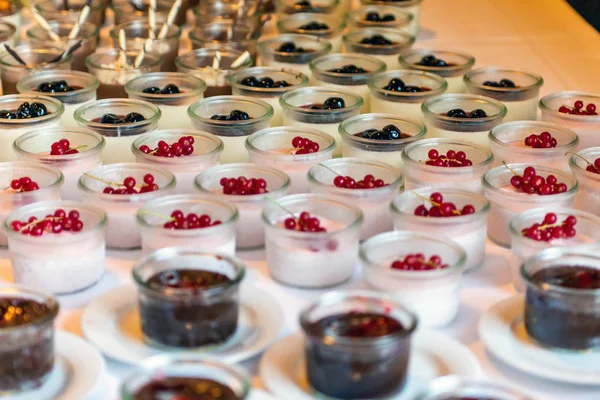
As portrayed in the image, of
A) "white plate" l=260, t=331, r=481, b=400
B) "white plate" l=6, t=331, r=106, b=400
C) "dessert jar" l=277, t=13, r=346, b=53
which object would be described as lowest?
"white plate" l=6, t=331, r=106, b=400

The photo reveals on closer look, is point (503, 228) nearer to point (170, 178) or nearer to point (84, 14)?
point (170, 178)

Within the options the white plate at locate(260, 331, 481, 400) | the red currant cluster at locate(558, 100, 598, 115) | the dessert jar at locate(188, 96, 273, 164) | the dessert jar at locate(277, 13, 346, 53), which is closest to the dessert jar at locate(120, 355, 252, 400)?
the white plate at locate(260, 331, 481, 400)

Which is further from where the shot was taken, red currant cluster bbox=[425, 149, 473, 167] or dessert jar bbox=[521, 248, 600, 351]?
red currant cluster bbox=[425, 149, 473, 167]

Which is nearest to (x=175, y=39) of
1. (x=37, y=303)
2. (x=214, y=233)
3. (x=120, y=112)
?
(x=120, y=112)

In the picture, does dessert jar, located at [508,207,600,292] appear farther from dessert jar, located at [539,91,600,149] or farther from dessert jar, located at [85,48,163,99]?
dessert jar, located at [85,48,163,99]

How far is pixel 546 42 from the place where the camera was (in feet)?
12.4

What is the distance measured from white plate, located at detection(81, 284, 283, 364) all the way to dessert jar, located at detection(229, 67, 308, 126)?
1046mm

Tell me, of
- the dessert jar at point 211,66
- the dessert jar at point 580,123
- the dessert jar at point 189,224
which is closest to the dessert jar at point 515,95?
the dessert jar at point 580,123

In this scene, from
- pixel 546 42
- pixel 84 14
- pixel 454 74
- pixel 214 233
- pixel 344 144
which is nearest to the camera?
pixel 214 233

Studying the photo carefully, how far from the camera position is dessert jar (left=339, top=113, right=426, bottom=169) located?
263 cm

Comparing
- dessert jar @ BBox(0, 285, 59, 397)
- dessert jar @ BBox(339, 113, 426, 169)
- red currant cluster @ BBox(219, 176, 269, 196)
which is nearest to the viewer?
dessert jar @ BBox(0, 285, 59, 397)

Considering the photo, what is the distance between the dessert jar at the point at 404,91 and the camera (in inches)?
117

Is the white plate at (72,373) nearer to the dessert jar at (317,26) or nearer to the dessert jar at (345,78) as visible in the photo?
the dessert jar at (345,78)

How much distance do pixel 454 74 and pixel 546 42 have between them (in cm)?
75
